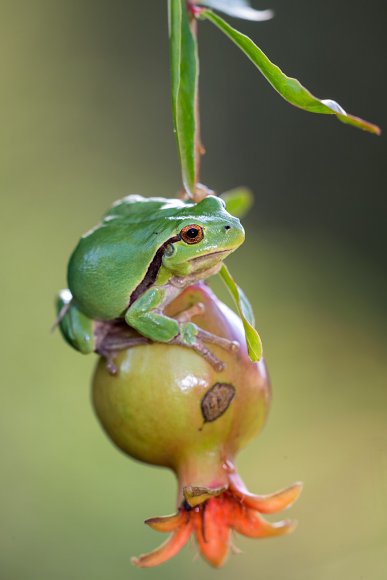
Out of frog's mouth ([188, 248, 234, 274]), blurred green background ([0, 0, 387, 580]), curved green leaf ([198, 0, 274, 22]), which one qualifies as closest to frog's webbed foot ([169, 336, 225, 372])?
frog's mouth ([188, 248, 234, 274])

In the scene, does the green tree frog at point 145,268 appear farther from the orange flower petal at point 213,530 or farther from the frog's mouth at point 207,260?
the orange flower petal at point 213,530

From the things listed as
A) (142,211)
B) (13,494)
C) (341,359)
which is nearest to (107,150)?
(341,359)

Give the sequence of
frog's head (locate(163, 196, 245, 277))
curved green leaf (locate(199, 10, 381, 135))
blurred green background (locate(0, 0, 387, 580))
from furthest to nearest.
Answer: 1. blurred green background (locate(0, 0, 387, 580))
2. frog's head (locate(163, 196, 245, 277))
3. curved green leaf (locate(199, 10, 381, 135))

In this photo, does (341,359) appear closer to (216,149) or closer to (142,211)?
(216,149)

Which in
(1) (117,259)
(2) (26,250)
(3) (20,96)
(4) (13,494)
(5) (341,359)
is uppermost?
(3) (20,96)

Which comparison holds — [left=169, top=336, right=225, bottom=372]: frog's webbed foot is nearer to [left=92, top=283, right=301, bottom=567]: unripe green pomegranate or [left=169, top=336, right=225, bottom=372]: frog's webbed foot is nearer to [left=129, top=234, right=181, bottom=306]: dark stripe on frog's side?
→ [left=92, top=283, right=301, bottom=567]: unripe green pomegranate

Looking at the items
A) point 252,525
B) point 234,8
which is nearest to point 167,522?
Answer: point 252,525
